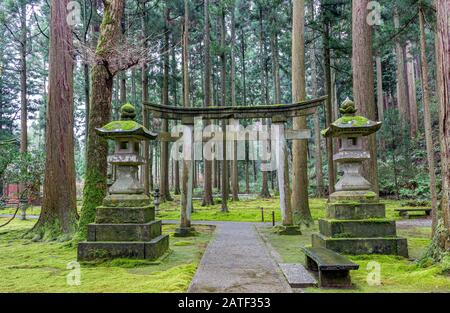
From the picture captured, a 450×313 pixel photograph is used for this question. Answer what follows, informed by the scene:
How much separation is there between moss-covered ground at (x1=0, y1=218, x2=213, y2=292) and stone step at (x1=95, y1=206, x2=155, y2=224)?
726mm

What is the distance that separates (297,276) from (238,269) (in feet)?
3.35

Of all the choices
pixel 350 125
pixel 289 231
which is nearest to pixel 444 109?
pixel 350 125

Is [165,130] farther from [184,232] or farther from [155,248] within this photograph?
[155,248]

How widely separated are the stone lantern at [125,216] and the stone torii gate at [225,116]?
105 inches

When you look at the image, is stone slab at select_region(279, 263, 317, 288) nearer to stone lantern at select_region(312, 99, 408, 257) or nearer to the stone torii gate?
stone lantern at select_region(312, 99, 408, 257)

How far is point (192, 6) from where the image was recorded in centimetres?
1952

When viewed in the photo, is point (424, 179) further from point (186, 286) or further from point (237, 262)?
point (186, 286)

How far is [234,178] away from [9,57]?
858 inches

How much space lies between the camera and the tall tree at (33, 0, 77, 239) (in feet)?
28.4

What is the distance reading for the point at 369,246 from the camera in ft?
19.7

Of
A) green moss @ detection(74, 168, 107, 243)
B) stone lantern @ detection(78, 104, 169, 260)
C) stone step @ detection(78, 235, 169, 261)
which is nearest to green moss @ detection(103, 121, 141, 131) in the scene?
stone lantern @ detection(78, 104, 169, 260)

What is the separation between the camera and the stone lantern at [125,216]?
5.75m

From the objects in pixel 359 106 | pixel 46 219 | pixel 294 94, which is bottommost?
pixel 46 219

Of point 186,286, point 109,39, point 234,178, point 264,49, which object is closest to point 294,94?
point 109,39
